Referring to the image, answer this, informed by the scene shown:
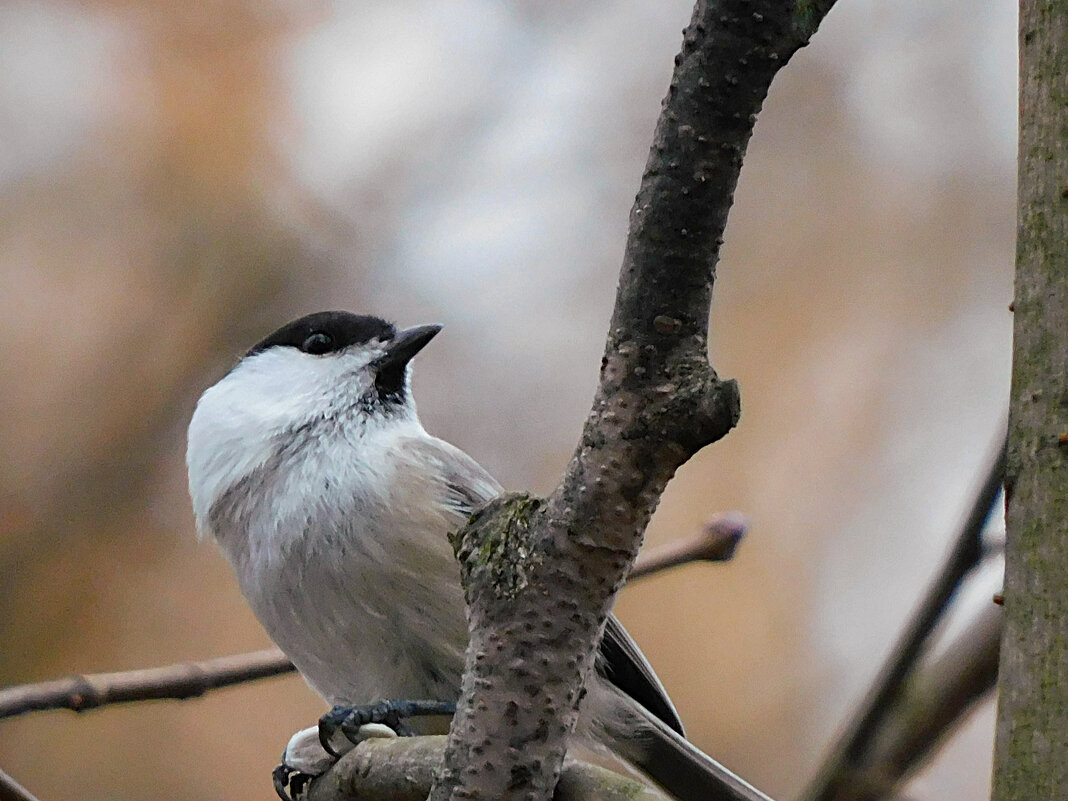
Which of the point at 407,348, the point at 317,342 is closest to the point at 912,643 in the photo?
the point at 407,348

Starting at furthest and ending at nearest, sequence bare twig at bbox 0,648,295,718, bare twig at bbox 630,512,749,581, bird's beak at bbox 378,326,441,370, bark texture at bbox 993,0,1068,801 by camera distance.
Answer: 1. bird's beak at bbox 378,326,441,370
2. bare twig at bbox 630,512,749,581
3. bare twig at bbox 0,648,295,718
4. bark texture at bbox 993,0,1068,801

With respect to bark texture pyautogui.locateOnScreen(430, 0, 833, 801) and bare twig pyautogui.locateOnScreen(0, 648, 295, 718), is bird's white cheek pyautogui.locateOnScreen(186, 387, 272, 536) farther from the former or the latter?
bark texture pyautogui.locateOnScreen(430, 0, 833, 801)

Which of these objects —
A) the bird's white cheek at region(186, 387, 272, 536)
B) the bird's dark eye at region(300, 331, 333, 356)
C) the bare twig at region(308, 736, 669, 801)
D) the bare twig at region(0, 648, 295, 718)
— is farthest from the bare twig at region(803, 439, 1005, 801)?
the bird's dark eye at region(300, 331, 333, 356)

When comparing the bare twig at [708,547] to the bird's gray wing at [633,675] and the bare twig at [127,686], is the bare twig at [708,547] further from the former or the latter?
the bare twig at [127,686]

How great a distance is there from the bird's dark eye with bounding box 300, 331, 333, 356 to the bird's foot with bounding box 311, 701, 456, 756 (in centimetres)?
74

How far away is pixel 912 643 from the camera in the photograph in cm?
107

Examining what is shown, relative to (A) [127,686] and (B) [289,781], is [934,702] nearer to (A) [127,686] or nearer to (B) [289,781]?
(B) [289,781]

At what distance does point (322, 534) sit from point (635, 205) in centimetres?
105

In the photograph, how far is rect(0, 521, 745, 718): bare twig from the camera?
122cm

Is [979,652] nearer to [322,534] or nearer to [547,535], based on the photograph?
[547,535]

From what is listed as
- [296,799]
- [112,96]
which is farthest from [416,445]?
[112,96]

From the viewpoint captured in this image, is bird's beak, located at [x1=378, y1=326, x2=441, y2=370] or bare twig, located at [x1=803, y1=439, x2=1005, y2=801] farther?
bird's beak, located at [x1=378, y1=326, x2=441, y2=370]

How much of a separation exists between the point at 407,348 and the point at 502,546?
1.24m

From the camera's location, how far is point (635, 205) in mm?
740
